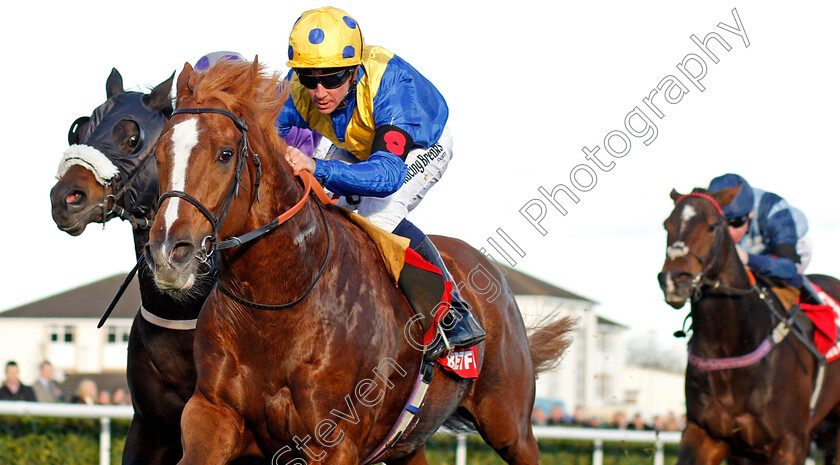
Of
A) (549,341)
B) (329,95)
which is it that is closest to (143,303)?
(329,95)

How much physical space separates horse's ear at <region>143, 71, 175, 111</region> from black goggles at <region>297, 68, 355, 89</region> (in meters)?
1.02

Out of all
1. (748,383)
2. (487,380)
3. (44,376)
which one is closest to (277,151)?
(487,380)

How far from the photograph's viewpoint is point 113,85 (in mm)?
4578

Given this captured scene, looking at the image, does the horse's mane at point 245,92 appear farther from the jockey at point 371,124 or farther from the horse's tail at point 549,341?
the horse's tail at point 549,341

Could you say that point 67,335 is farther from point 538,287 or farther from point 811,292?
point 811,292

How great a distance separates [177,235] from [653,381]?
51.9 m

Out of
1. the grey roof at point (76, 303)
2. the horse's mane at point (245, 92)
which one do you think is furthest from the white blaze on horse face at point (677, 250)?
the grey roof at point (76, 303)

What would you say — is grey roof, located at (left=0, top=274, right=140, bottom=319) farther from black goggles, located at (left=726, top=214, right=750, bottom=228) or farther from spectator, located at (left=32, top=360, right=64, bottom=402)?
black goggles, located at (left=726, top=214, right=750, bottom=228)

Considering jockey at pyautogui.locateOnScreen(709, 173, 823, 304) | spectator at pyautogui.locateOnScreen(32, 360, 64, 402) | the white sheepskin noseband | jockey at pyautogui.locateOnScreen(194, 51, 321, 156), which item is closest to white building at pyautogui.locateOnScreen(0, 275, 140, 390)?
spectator at pyautogui.locateOnScreen(32, 360, 64, 402)

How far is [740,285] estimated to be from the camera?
20.6 feet

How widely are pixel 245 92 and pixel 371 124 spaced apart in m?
0.87

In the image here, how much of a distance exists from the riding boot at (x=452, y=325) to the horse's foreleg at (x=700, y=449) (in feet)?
9.02

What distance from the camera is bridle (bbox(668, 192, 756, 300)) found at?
5.97 metres

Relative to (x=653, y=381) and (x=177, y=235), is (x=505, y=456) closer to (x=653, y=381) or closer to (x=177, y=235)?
(x=177, y=235)
